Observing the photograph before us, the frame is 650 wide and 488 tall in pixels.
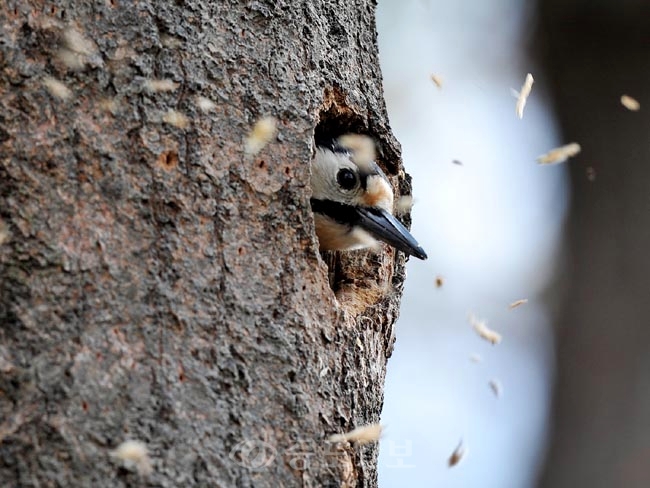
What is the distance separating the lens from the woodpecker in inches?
122

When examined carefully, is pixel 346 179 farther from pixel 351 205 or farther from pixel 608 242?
pixel 608 242

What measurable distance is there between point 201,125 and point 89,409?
2.36 ft

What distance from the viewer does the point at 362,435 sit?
8.36 ft

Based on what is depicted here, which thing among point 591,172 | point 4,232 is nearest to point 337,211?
point 4,232

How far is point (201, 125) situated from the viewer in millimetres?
2406

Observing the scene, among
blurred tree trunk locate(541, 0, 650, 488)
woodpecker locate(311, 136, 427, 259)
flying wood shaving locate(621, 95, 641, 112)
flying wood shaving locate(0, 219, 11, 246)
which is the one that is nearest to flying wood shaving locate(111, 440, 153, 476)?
flying wood shaving locate(0, 219, 11, 246)

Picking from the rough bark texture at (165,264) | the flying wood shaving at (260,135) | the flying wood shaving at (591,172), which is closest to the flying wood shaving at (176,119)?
the rough bark texture at (165,264)

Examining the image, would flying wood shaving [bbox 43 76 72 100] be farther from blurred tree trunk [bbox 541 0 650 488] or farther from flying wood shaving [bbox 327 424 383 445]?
blurred tree trunk [bbox 541 0 650 488]

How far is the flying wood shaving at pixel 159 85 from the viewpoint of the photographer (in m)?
→ 2.35

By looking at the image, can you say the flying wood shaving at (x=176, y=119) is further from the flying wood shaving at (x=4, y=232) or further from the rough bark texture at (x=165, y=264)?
the flying wood shaving at (x=4, y=232)

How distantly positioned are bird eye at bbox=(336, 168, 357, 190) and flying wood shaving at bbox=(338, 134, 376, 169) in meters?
0.05

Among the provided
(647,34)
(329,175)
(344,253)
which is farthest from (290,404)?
(647,34)

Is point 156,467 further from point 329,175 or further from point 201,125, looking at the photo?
point 329,175

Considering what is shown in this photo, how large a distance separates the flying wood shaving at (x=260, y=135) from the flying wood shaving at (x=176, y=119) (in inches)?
6.5
